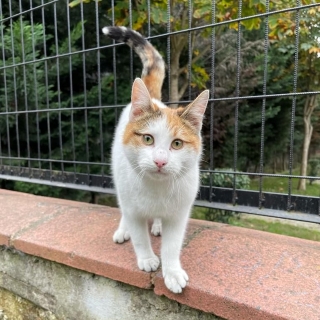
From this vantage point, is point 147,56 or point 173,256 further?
point 147,56

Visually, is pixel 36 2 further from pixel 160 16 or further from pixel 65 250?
pixel 65 250

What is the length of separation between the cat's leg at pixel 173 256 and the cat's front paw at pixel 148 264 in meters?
0.05

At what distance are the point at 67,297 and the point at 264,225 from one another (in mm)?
2857

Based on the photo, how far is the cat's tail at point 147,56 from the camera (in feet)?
4.95

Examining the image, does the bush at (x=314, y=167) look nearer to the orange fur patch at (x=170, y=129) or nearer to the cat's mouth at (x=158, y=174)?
the orange fur patch at (x=170, y=129)

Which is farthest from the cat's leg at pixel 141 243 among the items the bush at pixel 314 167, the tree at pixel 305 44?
the bush at pixel 314 167

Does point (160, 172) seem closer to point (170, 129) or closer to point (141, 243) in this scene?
point (170, 129)

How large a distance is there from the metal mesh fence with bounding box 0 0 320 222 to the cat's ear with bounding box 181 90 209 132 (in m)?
0.35

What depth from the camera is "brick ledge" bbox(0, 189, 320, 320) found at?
96 cm

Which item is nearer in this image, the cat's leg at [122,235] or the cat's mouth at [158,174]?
the cat's mouth at [158,174]

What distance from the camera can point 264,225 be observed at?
12.2ft

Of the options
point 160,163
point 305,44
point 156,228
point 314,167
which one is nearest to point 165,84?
point 305,44

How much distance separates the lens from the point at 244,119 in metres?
5.66

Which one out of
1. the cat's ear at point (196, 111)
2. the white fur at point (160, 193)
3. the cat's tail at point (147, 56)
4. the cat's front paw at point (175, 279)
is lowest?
the cat's front paw at point (175, 279)
